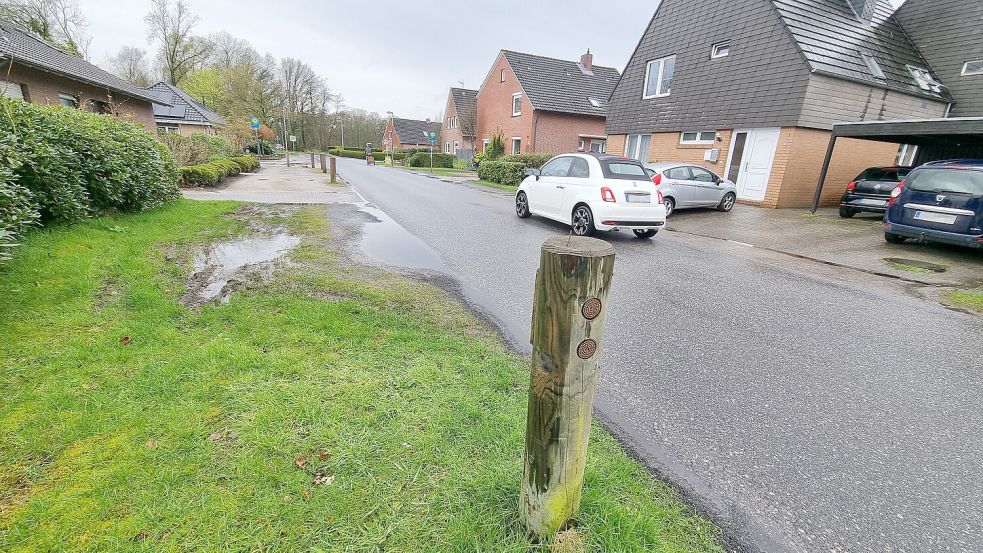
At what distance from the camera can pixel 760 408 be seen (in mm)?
2924

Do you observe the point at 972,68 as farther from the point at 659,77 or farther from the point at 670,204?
the point at 670,204

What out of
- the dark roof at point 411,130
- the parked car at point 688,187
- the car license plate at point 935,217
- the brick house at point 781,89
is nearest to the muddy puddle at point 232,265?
the parked car at point 688,187

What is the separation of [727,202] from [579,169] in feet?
22.2

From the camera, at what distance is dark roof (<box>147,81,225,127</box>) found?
103ft

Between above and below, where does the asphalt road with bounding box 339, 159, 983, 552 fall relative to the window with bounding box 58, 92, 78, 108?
below

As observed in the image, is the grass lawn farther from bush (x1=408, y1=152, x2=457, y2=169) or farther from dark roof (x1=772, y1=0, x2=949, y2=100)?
bush (x1=408, y1=152, x2=457, y2=169)

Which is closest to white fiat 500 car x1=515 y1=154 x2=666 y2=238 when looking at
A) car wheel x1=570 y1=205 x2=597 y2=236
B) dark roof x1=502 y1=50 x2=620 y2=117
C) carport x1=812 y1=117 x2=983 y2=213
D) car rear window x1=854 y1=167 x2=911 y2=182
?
car wheel x1=570 y1=205 x2=597 y2=236

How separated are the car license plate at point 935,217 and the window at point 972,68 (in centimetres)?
1297

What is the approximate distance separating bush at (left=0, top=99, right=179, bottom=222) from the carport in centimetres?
1527

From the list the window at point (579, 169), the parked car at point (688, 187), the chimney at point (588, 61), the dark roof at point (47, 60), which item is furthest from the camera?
the chimney at point (588, 61)

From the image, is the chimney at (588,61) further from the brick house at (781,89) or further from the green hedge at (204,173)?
the green hedge at (204,173)

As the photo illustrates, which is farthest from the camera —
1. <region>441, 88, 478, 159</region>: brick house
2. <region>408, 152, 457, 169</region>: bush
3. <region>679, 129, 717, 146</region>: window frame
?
<region>441, 88, 478, 159</region>: brick house

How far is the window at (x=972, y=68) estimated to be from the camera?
14742 mm

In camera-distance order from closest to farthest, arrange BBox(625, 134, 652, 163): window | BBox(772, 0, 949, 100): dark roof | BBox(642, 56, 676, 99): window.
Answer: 1. BBox(772, 0, 949, 100): dark roof
2. BBox(642, 56, 676, 99): window
3. BBox(625, 134, 652, 163): window
